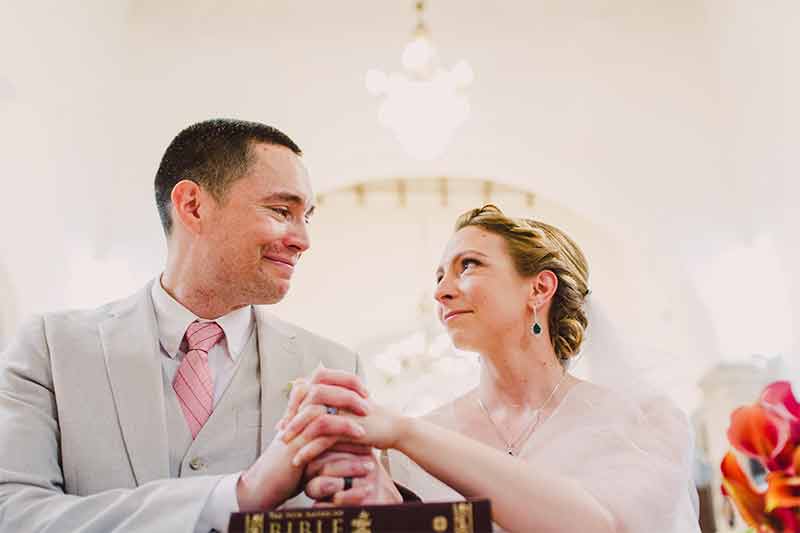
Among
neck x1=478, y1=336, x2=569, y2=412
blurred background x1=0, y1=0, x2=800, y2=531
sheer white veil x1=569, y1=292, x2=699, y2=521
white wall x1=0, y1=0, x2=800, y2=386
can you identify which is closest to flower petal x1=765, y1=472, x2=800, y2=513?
sheer white veil x1=569, y1=292, x2=699, y2=521

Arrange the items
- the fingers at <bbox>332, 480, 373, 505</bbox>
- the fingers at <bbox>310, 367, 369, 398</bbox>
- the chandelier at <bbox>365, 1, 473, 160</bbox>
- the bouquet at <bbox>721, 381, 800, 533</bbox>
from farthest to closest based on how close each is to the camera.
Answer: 1. the chandelier at <bbox>365, 1, 473, 160</bbox>
2. the fingers at <bbox>310, 367, 369, 398</bbox>
3. the fingers at <bbox>332, 480, 373, 505</bbox>
4. the bouquet at <bbox>721, 381, 800, 533</bbox>

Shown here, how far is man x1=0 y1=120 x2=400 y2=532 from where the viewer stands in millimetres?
1746

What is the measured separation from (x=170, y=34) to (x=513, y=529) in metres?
7.10

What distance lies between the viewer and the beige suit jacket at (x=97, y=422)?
1.75m

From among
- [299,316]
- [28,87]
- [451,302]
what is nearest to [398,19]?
[28,87]

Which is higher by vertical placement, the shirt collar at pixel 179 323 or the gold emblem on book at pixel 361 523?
the shirt collar at pixel 179 323

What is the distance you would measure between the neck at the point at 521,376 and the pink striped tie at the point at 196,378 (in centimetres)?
89

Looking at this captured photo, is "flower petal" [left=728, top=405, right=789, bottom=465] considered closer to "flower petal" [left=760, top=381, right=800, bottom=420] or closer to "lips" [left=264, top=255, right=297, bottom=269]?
"flower petal" [left=760, top=381, right=800, bottom=420]

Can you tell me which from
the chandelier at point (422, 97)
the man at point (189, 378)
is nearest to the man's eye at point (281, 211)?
the man at point (189, 378)

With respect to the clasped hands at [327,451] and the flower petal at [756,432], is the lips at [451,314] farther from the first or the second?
the flower petal at [756,432]

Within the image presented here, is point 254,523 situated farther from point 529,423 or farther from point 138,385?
point 529,423

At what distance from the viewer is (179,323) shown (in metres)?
2.34

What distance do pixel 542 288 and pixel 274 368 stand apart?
99 centimetres

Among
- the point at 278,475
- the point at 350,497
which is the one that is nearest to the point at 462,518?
the point at 350,497
